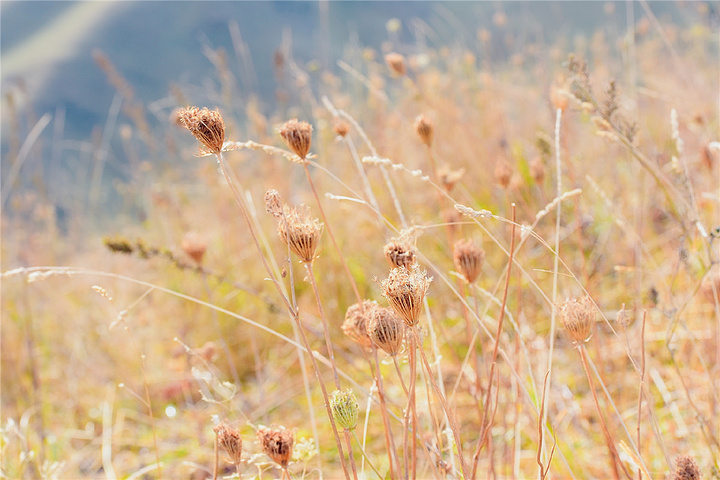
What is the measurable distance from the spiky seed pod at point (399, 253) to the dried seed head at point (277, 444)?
0.86 ft

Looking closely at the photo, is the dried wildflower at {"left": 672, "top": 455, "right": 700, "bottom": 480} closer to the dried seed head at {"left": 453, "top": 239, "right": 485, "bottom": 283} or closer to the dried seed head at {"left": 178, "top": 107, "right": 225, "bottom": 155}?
the dried seed head at {"left": 453, "top": 239, "right": 485, "bottom": 283}

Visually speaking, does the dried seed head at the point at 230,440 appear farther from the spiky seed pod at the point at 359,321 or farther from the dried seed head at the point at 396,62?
the dried seed head at the point at 396,62

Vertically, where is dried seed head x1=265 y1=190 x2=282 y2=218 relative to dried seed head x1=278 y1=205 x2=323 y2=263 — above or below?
above

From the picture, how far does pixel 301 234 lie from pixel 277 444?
27 cm

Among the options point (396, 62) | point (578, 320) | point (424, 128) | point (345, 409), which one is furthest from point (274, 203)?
point (396, 62)

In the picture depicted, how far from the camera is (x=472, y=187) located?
273 centimetres

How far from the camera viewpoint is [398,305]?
59 centimetres

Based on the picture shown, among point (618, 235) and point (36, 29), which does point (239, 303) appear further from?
point (36, 29)

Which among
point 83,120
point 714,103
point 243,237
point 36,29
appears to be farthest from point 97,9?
point 714,103

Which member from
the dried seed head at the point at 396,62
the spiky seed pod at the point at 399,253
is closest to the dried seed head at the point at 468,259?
the spiky seed pod at the point at 399,253

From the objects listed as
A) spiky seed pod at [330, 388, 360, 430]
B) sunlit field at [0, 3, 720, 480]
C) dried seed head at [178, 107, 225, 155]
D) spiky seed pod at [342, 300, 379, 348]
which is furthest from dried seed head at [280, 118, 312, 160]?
spiky seed pod at [330, 388, 360, 430]

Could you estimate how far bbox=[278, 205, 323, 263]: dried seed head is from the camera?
0.68 meters

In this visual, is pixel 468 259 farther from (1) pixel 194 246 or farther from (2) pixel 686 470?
(1) pixel 194 246

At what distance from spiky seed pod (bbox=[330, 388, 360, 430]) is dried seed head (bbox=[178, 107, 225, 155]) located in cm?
36
